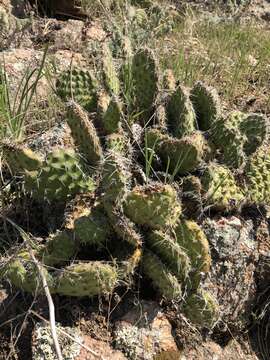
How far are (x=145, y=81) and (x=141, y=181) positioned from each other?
57 centimetres

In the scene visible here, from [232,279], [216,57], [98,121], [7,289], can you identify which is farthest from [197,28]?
[7,289]

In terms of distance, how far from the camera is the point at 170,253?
217 cm

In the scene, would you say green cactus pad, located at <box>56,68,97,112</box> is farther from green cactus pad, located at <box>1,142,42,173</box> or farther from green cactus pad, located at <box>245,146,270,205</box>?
green cactus pad, located at <box>245,146,270,205</box>

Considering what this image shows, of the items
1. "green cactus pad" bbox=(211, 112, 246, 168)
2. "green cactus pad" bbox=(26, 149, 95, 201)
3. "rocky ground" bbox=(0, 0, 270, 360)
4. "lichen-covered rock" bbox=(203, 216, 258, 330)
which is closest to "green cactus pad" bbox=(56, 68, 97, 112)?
"rocky ground" bbox=(0, 0, 270, 360)

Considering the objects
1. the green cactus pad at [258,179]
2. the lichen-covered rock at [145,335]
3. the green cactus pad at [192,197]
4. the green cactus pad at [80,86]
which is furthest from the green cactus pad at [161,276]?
the green cactus pad at [80,86]

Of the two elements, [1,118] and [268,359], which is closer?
[268,359]

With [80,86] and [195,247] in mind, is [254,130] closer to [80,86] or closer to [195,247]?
[195,247]

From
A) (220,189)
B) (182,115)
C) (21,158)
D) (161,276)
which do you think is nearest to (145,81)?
(182,115)

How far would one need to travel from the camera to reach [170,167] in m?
2.53

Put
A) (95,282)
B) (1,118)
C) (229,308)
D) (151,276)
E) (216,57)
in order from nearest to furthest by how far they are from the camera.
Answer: (95,282), (151,276), (229,308), (1,118), (216,57)

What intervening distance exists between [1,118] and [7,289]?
992mm

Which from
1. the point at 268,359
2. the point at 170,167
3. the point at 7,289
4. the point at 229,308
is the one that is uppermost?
the point at 170,167

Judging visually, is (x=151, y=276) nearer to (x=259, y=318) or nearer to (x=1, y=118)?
(x=259, y=318)

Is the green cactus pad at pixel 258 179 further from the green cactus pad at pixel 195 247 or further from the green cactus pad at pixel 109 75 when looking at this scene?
the green cactus pad at pixel 109 75
